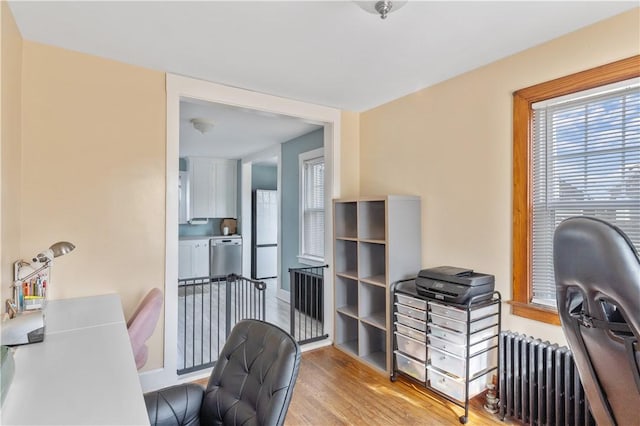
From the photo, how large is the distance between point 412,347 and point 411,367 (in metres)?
0.15

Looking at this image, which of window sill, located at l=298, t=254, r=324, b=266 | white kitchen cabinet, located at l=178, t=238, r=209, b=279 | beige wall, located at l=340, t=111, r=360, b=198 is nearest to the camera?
beige wall, located at l=340, t=111, r=360, b=198

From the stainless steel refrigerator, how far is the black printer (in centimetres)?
465

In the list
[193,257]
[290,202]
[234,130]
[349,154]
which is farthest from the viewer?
[193,257]

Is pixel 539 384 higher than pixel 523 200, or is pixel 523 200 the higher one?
pixel 523 200

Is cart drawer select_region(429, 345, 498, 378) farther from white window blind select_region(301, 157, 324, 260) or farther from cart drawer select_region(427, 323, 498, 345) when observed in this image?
white window blind select_region(301, 157, 324, 260)

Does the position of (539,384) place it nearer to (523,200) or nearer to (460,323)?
(460,323)

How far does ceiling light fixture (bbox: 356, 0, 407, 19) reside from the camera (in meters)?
1.67

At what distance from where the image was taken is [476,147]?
2562 millimetres

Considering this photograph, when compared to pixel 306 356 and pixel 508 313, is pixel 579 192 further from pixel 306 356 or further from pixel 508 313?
pixel 306 356

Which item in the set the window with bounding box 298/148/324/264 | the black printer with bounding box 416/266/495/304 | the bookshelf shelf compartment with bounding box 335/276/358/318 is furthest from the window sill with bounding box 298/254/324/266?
the black printer with bounding box 416/266/495/304

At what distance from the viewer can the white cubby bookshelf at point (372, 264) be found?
2.83 m

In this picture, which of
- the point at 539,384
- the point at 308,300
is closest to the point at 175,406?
the point at 539,384

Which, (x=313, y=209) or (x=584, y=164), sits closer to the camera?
(x=584, y=164)

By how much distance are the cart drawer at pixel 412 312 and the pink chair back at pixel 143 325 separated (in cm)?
174
